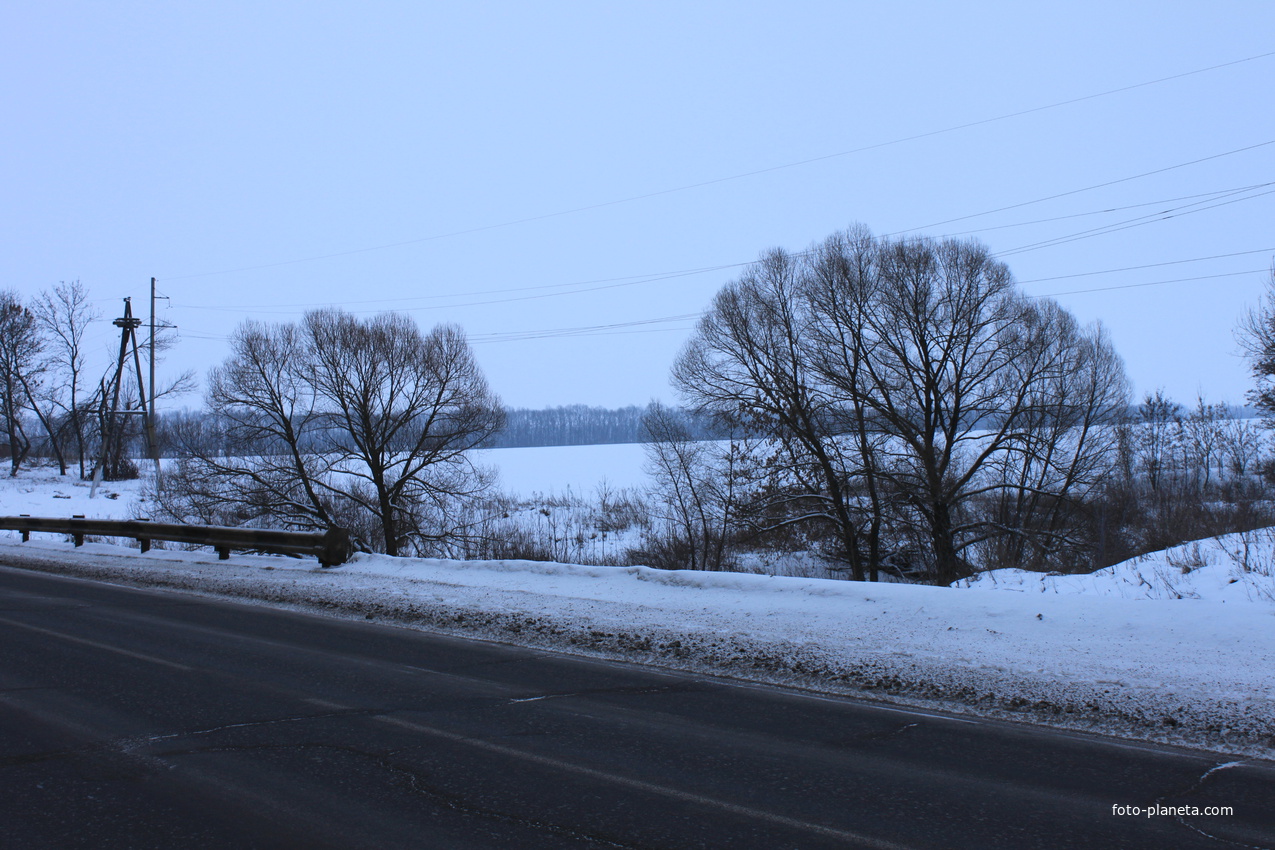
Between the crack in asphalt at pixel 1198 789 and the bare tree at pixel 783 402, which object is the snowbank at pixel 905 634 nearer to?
the crack in asphalt at pixel 1198 789

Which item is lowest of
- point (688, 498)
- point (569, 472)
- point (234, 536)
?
point (234, 536)

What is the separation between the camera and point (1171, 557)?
14344mm

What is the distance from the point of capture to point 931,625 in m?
9.14

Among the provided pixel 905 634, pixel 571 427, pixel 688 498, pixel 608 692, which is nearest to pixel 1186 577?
pixel 905 634

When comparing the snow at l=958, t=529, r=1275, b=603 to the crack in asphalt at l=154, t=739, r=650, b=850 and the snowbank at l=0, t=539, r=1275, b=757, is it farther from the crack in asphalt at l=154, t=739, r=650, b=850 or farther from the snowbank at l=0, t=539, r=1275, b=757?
the crack in asphalt at l=154, t=739, r=650, b=850

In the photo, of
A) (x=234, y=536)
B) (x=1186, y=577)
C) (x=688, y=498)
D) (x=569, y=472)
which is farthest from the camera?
(x=569, y=472)

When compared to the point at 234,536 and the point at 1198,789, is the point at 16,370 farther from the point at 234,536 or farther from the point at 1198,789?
the point at 1198,789

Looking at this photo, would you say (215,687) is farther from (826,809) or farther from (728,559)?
(728,559)

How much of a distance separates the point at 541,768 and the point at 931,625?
587 centimetres

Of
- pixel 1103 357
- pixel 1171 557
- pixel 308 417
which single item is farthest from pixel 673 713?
pixel 1103 357

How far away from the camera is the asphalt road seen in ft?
13.4

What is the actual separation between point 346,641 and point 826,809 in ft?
23.0

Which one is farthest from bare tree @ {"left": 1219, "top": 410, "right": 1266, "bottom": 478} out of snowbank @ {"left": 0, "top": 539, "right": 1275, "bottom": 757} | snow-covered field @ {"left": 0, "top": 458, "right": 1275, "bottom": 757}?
snowbank @ {"left": 0, "top": 539, "right": 1275, "bottom": 757}

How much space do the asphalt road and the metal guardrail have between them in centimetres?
825
